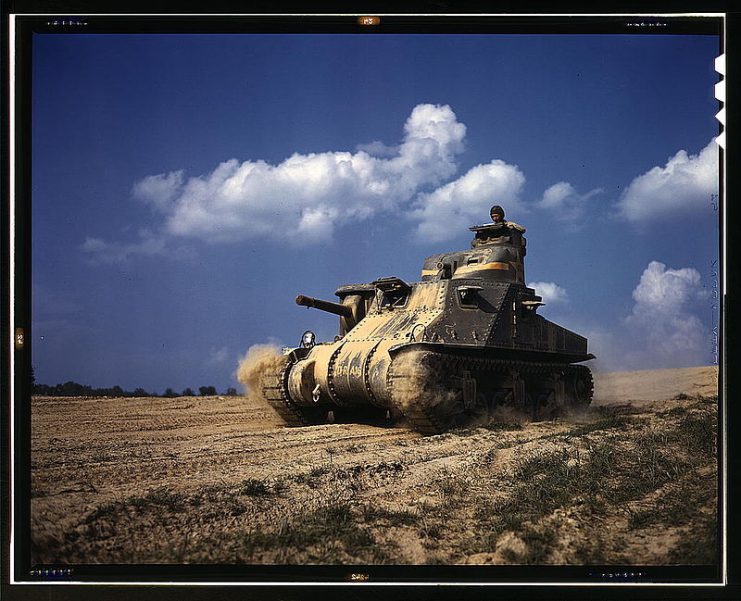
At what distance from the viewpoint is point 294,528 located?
6.09m

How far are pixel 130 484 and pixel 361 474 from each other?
2151 millimetres

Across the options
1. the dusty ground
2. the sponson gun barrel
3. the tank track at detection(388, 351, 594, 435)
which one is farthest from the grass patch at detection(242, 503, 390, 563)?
the sponson gun barrel

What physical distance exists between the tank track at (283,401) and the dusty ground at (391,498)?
7.75ft

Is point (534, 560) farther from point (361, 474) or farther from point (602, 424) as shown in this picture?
point (602, 424)

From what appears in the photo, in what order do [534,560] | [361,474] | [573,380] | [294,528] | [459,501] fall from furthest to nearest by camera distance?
[573,380]
[361,474]
[459,501]
[294,528]
[534,560]

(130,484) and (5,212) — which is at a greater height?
(5,212)

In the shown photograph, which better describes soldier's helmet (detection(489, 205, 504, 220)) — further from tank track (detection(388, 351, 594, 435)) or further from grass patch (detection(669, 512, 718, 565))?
grass patch (detection(669, 512, 718, 565))

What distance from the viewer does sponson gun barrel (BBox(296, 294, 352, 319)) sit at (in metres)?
12.7

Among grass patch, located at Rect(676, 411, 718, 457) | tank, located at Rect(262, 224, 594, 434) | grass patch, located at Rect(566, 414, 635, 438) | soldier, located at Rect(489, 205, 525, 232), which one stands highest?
soldier, located at Rect(489, 205, 525, 232)

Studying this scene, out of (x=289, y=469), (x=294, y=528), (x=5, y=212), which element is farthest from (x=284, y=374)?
(x=5, y=212)

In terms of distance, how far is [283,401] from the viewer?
13.1 meters

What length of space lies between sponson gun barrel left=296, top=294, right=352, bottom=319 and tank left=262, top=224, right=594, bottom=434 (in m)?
0.02
